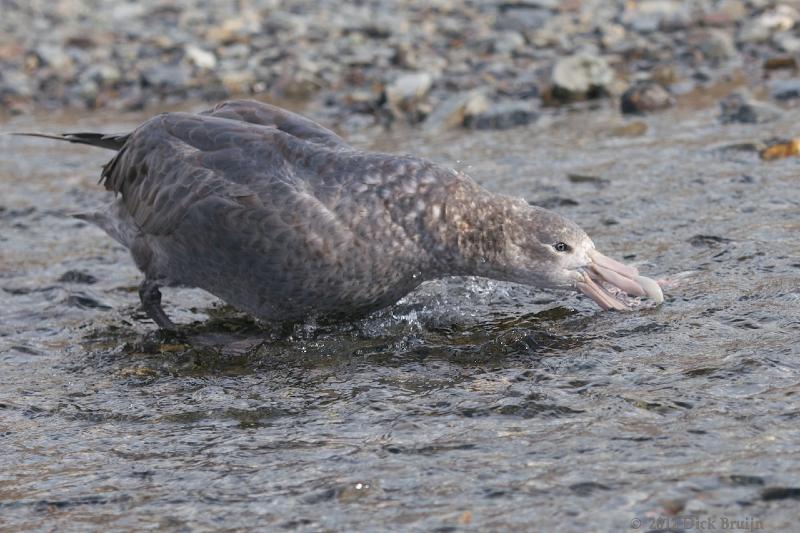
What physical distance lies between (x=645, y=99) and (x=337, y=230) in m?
5.61

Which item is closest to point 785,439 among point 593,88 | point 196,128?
point 196,128

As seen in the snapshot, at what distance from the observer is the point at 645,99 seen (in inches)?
419

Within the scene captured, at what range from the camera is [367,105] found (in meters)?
11.7

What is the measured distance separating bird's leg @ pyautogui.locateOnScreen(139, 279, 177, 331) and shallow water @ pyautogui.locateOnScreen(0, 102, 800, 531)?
4.4 inches

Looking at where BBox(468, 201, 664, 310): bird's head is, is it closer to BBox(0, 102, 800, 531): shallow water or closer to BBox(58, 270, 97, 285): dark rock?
BBox(0, 102, 800, 531): shallow water

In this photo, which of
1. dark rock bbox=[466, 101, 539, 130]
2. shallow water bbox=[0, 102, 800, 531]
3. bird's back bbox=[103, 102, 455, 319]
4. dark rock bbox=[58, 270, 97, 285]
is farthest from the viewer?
dark rock bbox=[466, 101, 539, 130]

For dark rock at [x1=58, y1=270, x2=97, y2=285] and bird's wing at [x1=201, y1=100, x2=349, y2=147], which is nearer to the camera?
bird's wing at [x1=201, y1=100, x2=349, y2=147]

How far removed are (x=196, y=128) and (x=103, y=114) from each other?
6.67 metres

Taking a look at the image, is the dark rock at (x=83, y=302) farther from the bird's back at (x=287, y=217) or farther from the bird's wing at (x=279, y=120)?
the bird's wing at (x=279, y=120)

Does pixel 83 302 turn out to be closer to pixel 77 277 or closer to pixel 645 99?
pixel 77 277

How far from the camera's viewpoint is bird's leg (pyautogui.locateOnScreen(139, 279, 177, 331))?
675cm

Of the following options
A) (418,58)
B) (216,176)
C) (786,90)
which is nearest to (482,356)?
(216,176)

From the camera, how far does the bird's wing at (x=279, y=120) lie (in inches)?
259

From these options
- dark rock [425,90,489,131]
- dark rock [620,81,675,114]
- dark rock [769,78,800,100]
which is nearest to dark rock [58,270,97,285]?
dark rock [425,90,489,131]
